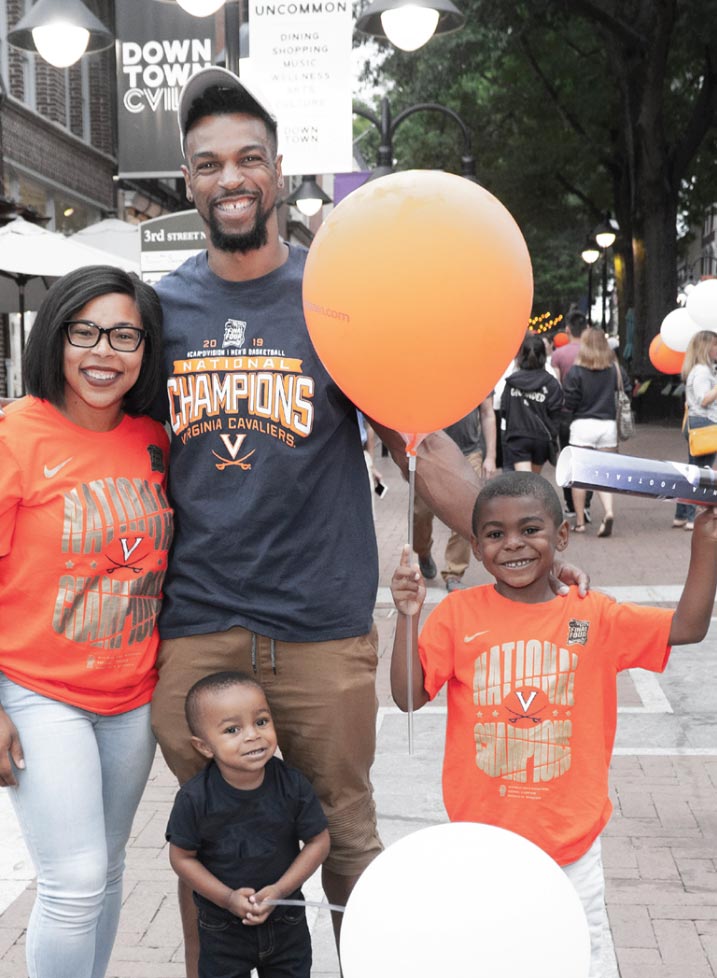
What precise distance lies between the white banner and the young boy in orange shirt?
17.4 ft

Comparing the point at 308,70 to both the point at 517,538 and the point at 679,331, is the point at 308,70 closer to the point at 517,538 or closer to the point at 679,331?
the point at 679,331

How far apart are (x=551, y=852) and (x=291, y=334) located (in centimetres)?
132

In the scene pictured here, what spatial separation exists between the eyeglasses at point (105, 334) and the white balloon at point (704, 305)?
6350 mm

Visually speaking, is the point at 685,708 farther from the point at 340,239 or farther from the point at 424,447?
the point at 340,239

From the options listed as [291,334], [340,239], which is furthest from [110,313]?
[340,239]

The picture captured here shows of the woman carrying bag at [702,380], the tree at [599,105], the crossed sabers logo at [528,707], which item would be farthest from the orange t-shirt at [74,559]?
the tree at [599,105]

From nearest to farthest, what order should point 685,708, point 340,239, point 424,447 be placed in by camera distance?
point 340,239 < point 424,447 < point 685,708

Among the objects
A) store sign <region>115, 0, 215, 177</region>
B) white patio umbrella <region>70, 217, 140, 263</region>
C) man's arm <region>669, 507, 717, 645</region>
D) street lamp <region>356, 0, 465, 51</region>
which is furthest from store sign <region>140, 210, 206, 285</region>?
man's arm <region>669, 507, 717, 645</region>

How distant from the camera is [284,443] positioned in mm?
2781

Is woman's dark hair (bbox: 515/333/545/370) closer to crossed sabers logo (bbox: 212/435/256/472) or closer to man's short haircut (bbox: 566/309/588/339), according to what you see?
man's short haircut (bbox: 566/309/588/339)

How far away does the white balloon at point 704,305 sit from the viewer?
8398mm

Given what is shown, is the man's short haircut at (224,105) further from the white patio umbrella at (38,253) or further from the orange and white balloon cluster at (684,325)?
the white patio umbrella at (38,253)

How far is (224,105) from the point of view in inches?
111

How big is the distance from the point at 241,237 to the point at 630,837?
8.97ft
